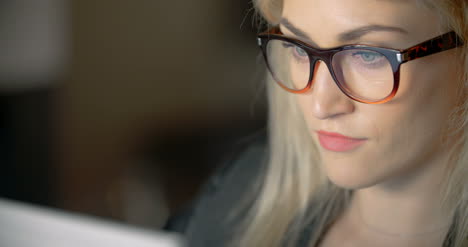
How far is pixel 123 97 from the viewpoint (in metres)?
2.15

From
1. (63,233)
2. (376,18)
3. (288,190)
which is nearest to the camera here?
(376,18)

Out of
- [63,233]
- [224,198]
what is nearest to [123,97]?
[63,233]

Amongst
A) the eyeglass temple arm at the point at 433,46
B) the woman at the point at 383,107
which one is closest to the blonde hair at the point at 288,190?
the woman at the point at 383,107

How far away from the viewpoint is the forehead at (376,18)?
662mm

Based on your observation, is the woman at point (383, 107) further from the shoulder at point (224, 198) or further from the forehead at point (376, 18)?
the shoulder at point (224, 198)

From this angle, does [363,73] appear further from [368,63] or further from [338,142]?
[338,142]

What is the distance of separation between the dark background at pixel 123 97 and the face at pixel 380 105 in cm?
120

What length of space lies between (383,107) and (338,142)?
0.10m

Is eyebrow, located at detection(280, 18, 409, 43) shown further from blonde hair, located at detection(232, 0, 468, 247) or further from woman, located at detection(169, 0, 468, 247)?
blonde hair, located at detection(232, 0, 468, 247)

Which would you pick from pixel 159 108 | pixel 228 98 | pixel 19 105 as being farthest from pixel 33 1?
pixel 228 98

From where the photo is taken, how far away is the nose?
0.73 meters

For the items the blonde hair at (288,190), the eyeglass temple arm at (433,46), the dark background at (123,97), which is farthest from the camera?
the dark background at (123,97)

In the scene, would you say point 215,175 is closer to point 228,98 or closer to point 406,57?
point 406,57

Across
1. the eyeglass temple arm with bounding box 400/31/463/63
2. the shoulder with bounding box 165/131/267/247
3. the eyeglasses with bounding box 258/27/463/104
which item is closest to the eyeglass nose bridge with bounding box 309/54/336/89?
the eyeglasses with bounding box 258/27/463/104
